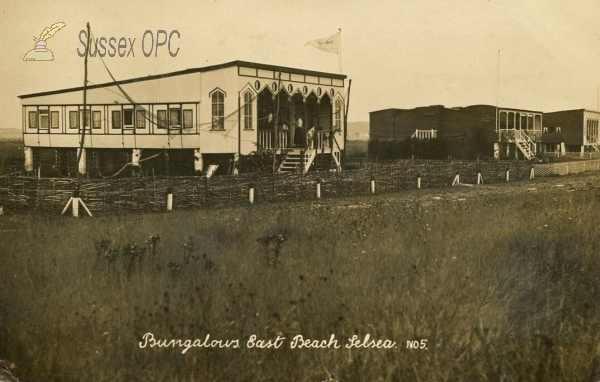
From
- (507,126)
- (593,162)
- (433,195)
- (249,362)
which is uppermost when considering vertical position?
(507,126)

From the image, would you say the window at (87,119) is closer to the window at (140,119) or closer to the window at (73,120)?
the window at (73,120)

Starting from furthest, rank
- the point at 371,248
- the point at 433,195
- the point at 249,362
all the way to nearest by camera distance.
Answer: the point at 433,195 < the point at 371,248 < the point at 249,362

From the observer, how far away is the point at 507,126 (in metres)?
6.08

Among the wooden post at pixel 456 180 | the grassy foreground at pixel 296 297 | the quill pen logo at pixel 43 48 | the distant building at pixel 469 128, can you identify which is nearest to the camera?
the grassy foreground at pixel 296 297

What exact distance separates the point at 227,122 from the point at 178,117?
1.78 ft

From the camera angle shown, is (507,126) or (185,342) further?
(507,126)

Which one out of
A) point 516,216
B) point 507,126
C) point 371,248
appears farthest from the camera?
Answer: point 507,126

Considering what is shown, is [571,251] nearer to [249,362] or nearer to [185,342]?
[249,362]

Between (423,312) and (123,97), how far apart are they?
3.59 metres

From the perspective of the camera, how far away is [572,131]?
5.57m

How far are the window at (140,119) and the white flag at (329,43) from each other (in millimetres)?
1872

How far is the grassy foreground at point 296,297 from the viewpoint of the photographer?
4312 millimetres

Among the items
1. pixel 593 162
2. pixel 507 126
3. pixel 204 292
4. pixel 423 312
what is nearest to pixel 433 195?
pixel 507 126

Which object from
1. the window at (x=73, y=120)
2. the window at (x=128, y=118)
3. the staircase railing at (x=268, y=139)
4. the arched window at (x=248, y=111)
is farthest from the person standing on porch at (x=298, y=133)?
the window at (x=73, y=120)
